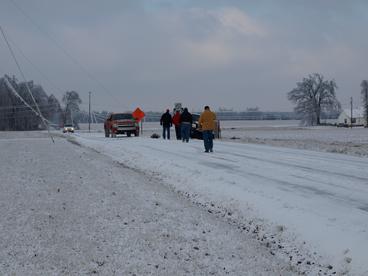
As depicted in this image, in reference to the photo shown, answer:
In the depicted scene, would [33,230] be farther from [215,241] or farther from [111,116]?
[111,116]

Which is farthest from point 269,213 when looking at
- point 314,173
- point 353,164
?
point 353,164

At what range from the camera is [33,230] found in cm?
723

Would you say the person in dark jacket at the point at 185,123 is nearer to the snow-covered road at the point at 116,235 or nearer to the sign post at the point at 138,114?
the sign post at the point at 138,114

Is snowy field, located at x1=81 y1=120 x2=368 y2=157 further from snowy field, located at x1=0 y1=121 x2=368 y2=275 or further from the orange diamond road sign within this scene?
snowy field, located at x1=0 y1=121 x2=368 y2=275

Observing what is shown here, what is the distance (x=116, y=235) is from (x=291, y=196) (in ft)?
11.4

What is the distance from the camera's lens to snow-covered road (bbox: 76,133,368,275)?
636 cm

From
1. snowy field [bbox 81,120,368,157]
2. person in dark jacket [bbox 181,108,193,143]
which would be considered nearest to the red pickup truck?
snowy field [bbox 81,120,368,157]

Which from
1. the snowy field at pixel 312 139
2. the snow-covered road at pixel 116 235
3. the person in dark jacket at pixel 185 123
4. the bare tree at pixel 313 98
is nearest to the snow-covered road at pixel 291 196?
the snow-covered road at pixel 116 235

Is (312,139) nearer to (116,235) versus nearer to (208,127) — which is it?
(208,127)

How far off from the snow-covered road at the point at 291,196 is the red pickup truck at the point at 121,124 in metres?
21.1

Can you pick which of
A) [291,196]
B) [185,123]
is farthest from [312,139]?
[291,196]

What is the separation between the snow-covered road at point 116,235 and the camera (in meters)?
5.82

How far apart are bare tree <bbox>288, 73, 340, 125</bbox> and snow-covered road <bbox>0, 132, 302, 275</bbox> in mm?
115456

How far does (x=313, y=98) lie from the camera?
404ft
